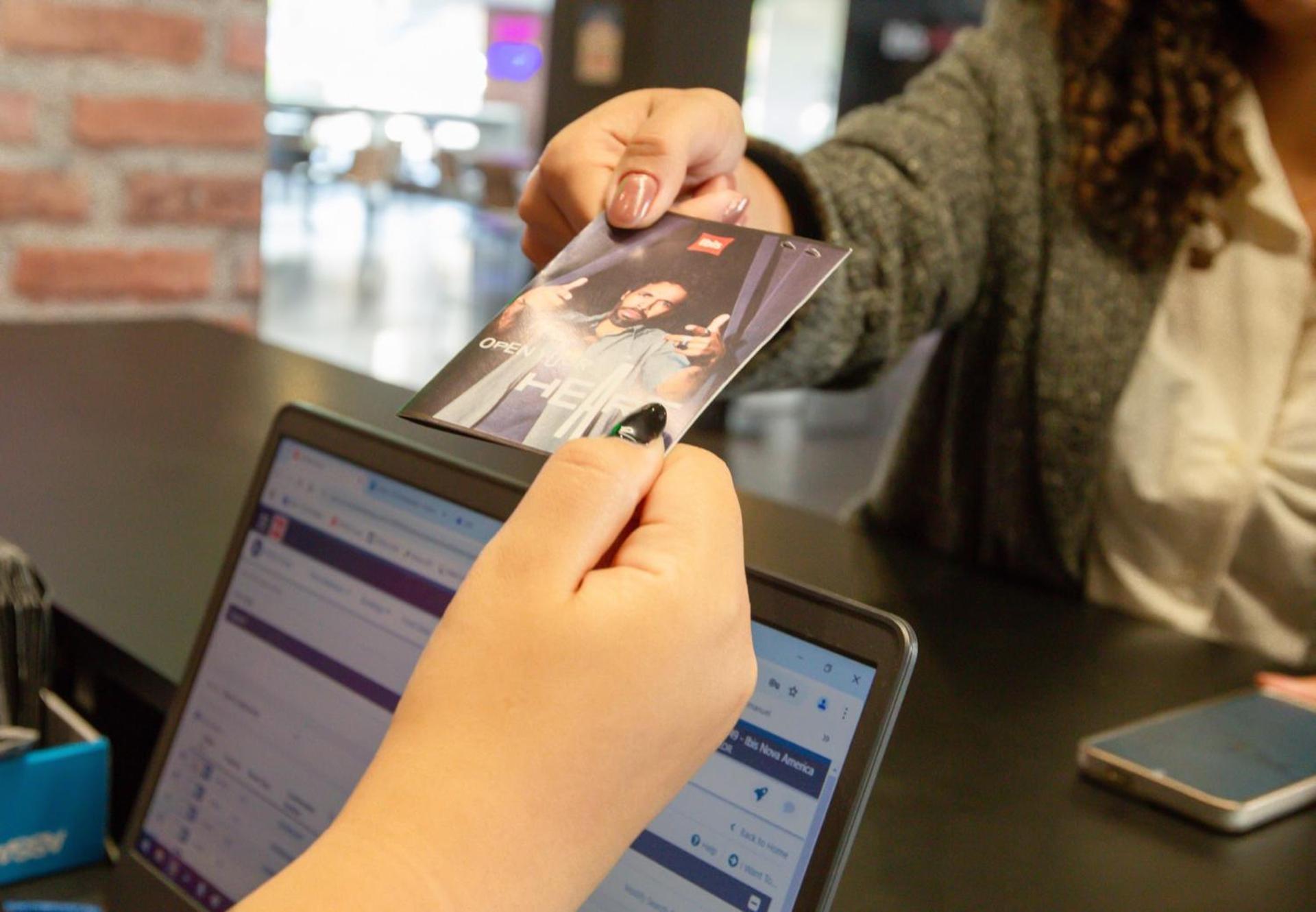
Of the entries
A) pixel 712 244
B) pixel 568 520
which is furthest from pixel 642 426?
pixel 712 244

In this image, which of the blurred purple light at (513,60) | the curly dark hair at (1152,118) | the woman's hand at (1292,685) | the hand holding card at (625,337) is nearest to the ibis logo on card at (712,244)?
the hand holding card at (625,337)

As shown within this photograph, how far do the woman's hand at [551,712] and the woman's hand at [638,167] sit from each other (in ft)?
0.82

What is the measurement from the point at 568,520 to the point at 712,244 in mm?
217

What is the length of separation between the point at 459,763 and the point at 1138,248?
846 mm

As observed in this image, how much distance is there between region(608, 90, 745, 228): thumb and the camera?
59 centimetres

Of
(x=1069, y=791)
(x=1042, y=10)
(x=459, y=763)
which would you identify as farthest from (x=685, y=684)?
(x=1042, y=10)

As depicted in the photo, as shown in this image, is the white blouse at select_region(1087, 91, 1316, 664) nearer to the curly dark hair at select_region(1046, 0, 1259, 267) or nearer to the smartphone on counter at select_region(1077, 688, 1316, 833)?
the curly dark hair at select_region(1046, 0, 1259, 267)

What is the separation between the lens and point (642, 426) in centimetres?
41

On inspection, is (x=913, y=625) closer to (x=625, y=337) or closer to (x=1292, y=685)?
(x=1292, y=685)

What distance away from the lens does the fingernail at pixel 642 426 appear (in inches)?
15.9

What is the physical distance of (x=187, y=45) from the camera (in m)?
1.64

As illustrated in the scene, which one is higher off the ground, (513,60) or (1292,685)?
(513,60)

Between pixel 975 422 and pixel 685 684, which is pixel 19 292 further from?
pixel 685 684

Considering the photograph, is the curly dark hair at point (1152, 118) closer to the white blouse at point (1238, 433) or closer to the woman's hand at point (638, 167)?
the white blouse at point (1238, 433)
